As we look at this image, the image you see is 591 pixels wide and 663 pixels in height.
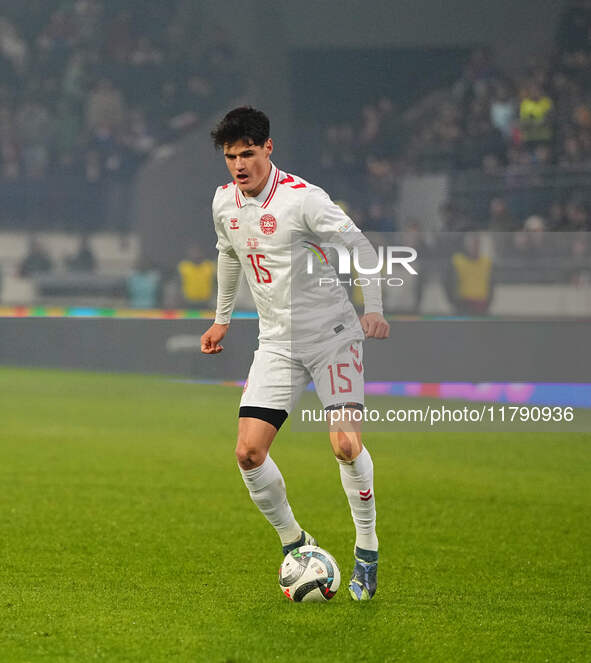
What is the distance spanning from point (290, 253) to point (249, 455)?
753mm

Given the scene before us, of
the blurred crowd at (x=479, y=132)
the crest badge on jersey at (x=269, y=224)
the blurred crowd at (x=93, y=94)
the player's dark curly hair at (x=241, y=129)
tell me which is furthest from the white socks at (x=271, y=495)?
the blurred crowd at (x=93, y=94)

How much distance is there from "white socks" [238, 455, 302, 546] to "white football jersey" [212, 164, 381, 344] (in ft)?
1.61

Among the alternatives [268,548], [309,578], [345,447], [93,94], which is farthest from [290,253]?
[93,94]

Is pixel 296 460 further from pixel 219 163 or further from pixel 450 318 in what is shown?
pixel 219 163

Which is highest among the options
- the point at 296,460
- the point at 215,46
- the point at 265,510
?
the point at 215,46

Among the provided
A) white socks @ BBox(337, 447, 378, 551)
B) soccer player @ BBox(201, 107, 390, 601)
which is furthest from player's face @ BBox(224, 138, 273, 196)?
white socks @ BBox(337, 447, 378, 551)

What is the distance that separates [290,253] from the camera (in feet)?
14.2

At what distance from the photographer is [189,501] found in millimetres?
7074

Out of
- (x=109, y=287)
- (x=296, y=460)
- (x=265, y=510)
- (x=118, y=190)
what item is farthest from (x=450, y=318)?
(x=265, y=510)

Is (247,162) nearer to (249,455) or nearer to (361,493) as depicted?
(249,455)

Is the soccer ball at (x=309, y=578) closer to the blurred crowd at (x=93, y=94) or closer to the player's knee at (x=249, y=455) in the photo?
the player's knee at (x=249, y=455)

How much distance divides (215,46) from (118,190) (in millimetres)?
3678

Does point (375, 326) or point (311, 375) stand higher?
point (375, 326)

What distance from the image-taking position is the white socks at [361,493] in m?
4.28
